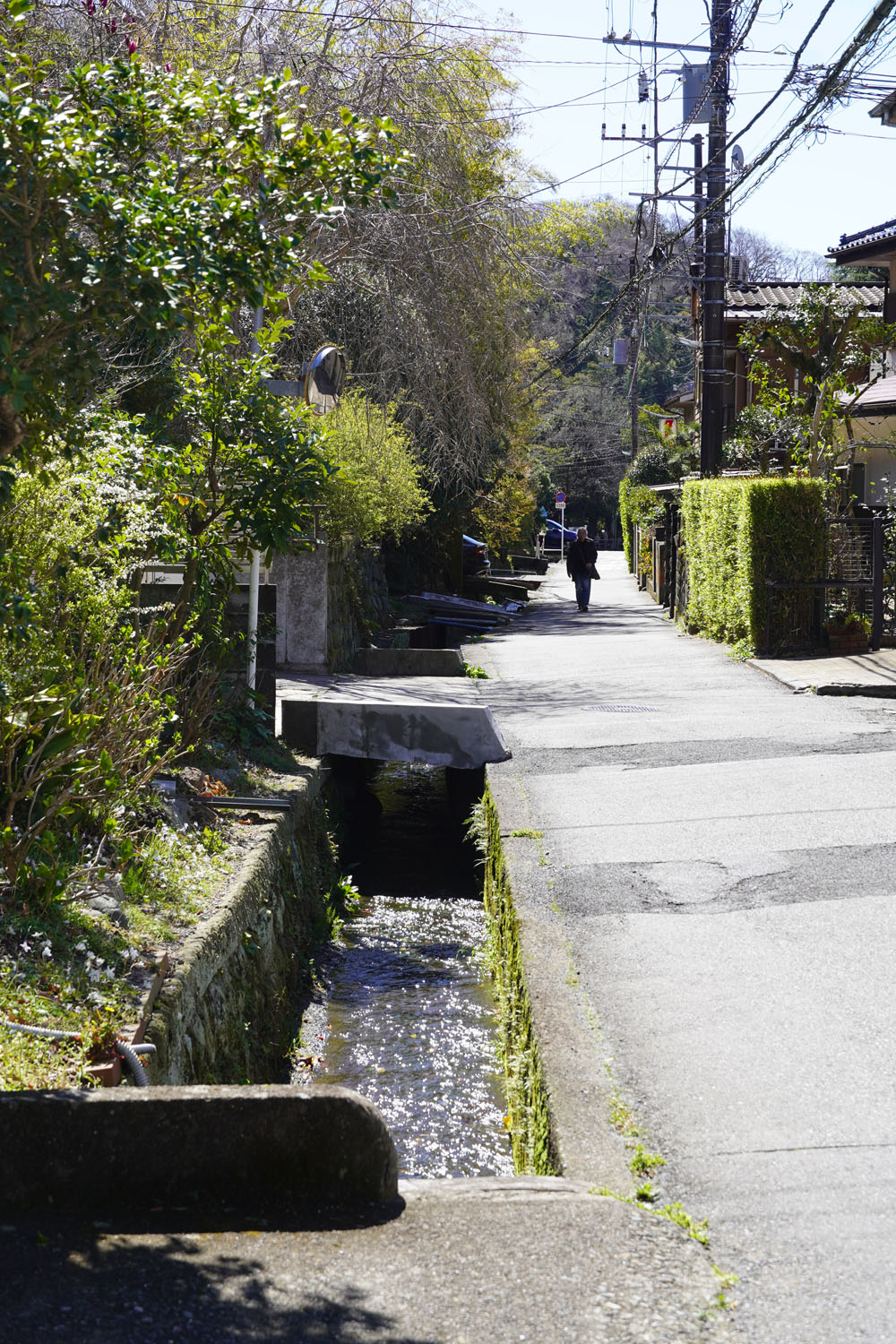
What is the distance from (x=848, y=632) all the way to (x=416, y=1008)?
998 cm

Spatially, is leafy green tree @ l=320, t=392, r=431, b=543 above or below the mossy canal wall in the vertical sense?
above

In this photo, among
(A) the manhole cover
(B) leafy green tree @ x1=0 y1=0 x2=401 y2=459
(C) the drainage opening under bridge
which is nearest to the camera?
(B) leafy green tree @ x1=0 y1=0 x2=401 y2=459

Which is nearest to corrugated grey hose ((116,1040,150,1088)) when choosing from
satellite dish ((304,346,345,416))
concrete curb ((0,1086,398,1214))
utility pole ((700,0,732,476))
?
concrete curb ((0,1086,398,1214))

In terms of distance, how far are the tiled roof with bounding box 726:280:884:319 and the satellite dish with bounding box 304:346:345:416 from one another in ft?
64.8

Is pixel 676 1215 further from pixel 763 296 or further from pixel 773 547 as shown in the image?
pixel 763 296

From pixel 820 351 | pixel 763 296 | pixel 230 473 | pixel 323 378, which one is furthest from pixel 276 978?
pixel 763 296

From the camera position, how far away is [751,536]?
15.8m

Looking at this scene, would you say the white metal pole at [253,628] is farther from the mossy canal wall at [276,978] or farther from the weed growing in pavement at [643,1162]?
the weed growing in pavement at [643,1162]

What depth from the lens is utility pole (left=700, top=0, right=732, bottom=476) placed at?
18391 mm

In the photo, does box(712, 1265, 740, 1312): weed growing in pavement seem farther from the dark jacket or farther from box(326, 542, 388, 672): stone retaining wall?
the dark jacket

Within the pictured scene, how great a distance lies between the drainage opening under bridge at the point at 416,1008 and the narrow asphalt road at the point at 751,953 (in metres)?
0.95

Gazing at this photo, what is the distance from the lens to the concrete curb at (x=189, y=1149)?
134 inches

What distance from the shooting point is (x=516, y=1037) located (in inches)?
233

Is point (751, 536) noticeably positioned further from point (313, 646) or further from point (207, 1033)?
point (207, 1033)
